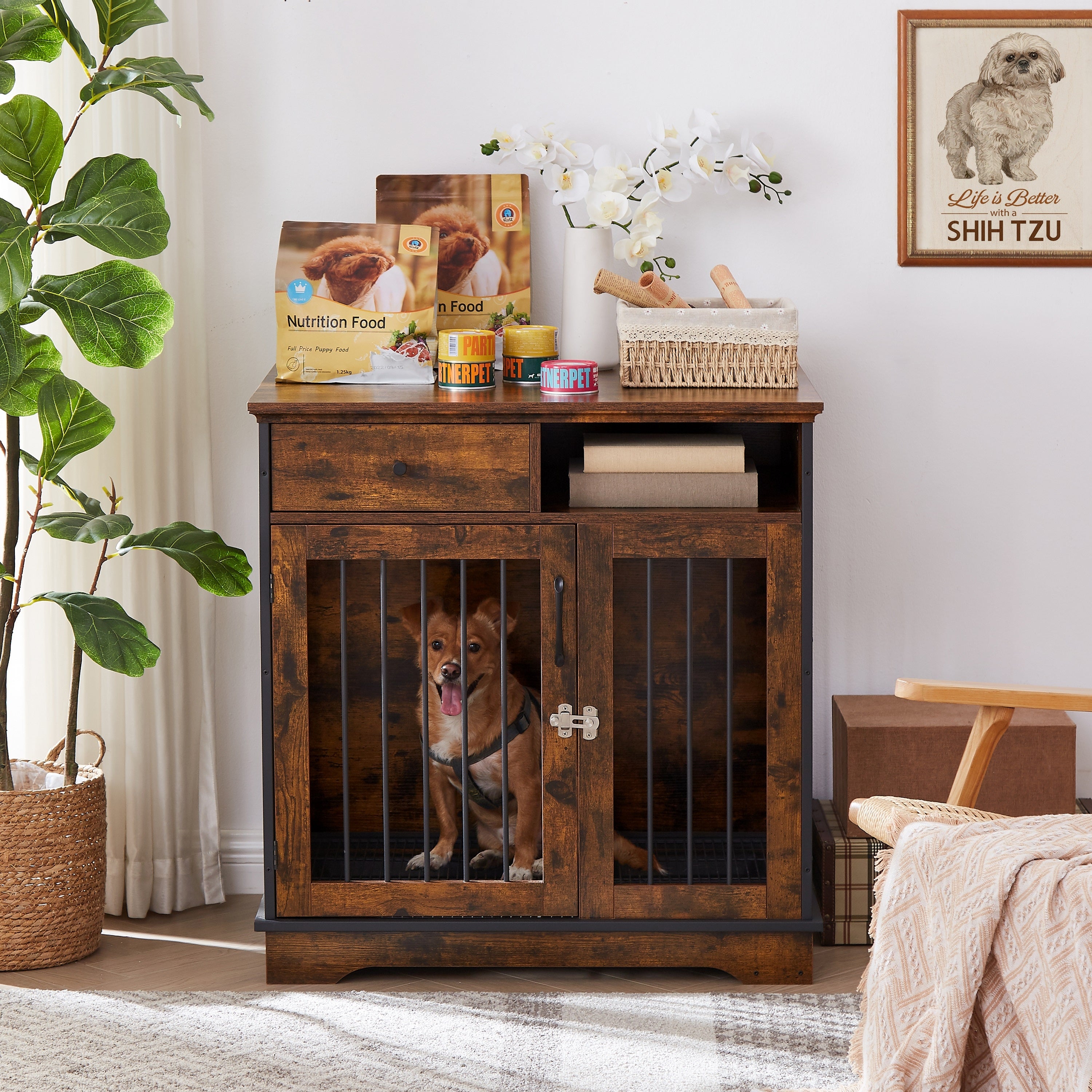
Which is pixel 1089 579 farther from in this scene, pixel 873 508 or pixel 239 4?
pixel 239 4

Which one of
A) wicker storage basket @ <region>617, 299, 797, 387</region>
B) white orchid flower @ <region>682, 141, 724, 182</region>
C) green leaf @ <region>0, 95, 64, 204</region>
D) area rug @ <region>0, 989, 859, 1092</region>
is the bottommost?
area rug @ <region>0, 989, 859, 1092</region>

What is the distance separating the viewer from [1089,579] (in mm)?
2539

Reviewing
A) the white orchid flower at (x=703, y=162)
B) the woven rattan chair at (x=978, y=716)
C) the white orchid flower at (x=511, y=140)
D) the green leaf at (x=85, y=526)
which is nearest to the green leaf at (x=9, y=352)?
the green leaf at (x=85, y=526)

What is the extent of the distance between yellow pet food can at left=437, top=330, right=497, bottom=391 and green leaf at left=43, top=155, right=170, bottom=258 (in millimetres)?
501

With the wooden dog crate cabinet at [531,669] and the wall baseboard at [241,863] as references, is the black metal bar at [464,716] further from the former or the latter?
the wall baseboard at [241,863]

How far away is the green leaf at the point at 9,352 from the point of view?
2.02 m

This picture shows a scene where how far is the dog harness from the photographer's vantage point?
223cm

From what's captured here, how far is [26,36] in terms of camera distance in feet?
6.61

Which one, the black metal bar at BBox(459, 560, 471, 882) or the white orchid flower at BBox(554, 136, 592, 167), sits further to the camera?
the white orchid flower at BBox(554, 136, 592, 167)

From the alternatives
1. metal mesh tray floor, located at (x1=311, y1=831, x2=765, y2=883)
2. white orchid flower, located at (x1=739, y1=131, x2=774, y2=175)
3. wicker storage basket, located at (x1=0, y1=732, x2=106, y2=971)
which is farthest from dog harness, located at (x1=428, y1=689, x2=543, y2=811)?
white orchid flower, located at (x1=739, y1=131, x2=774, y2=175)

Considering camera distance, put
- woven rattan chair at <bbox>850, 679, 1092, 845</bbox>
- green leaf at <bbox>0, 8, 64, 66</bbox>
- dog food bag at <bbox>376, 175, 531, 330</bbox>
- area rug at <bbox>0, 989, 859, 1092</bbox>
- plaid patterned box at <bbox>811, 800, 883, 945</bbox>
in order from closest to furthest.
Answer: woven rattan chair at <bbox>850, 679, 1092, 845</bbox> → area rug at <bbox>0, 989, 859, 1092</bbox> → green leaf at <bbox>0, 8, 64, 66</bbox> → plaid patterned box at <bbox>811, 800, 883, 945</bbox> → dog food bag at <bbox>376, 175, 531, 330</bbox>

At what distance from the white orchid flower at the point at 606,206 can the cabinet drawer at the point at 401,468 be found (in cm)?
54

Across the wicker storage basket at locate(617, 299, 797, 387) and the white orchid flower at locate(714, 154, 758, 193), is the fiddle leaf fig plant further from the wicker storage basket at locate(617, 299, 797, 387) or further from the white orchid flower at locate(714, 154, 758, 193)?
the white orchid flower at locate(714, 154, 758, 193)

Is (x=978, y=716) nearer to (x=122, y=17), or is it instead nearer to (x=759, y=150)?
(x=759, y=150)
